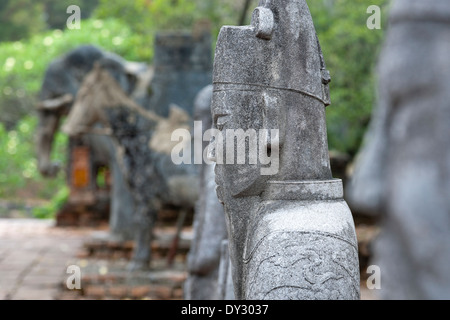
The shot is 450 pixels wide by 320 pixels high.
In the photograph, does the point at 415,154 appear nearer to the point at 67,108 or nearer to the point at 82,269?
the point at 82,269

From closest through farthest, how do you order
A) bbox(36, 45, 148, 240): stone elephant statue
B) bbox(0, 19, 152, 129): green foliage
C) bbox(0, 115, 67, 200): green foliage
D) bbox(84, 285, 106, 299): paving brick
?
bbox(84, 285, 106, 299): paving brick
bbox(36, 45, 148, 240): stone elephant statue
bbox(0, 19, 152, 129): green foliage
bbox(0, 115, 67, 200): green foliage

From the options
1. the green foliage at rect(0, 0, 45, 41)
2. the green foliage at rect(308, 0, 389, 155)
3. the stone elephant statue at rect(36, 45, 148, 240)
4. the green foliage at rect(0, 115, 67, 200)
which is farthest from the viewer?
the green foliage at rect(0, 0, 45, 41)

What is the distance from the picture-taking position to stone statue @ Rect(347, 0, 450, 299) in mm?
1419

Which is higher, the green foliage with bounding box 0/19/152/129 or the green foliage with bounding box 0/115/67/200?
the green foliage with bounding box 0/19/152/129

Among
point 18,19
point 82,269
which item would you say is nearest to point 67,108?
point 82,269

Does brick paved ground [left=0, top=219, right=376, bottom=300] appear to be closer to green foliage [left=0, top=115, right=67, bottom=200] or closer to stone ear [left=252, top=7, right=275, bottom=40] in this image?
stone ear [left=252, top=7, right=275, bottom=40]

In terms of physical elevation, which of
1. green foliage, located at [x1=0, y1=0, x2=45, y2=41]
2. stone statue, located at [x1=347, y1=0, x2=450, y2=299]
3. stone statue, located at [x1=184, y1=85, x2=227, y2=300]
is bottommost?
stone statue, located at [x1=184, y1=85, x2=227, y2=300]

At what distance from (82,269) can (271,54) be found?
507cm

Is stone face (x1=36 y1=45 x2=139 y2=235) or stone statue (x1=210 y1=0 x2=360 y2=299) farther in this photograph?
stone face (x1=36 y1=45 x2=139 y2=235)

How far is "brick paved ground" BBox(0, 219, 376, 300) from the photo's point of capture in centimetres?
606

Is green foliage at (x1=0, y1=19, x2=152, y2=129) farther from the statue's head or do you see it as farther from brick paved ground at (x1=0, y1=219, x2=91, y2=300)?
the statue's head

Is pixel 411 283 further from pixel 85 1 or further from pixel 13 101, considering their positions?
pixel 85 1

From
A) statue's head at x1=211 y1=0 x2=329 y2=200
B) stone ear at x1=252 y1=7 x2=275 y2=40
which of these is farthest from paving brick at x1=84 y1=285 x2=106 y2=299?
stone ear at x1=252 y1=7 x2=275 y2=40
